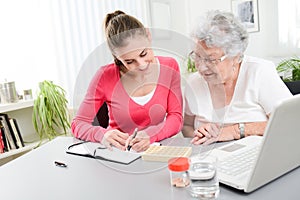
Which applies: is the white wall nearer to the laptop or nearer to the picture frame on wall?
the picture frame on wall

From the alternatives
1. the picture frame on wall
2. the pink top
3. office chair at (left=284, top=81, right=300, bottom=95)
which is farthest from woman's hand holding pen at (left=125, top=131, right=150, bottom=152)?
the picture frame on wall

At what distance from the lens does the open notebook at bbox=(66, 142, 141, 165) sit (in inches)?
41.6

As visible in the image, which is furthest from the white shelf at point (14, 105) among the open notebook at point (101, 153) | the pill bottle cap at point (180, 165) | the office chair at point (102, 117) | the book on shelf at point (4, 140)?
the pill bottle cap at point (180, 165)

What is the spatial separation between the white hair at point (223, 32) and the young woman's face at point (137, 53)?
0.25 metres

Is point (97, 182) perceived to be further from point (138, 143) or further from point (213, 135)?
point (213, 135)

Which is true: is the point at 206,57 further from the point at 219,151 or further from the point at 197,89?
the point at 219,151

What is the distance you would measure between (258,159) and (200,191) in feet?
0.51

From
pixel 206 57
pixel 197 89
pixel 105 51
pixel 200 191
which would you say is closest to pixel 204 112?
pixel 197 89

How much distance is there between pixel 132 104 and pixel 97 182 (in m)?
0.51

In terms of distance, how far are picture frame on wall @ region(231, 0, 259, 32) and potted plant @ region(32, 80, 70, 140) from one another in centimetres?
188

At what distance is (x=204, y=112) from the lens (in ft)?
4.52

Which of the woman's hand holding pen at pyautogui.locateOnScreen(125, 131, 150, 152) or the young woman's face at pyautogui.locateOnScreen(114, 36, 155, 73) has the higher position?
the young woman's face at pyautogui.locateOnScreen(114, 36, 155, 73)

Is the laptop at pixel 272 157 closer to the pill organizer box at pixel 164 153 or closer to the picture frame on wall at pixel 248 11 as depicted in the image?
the pill organizer box at pixel 164 153

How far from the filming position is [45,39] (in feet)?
8.37
